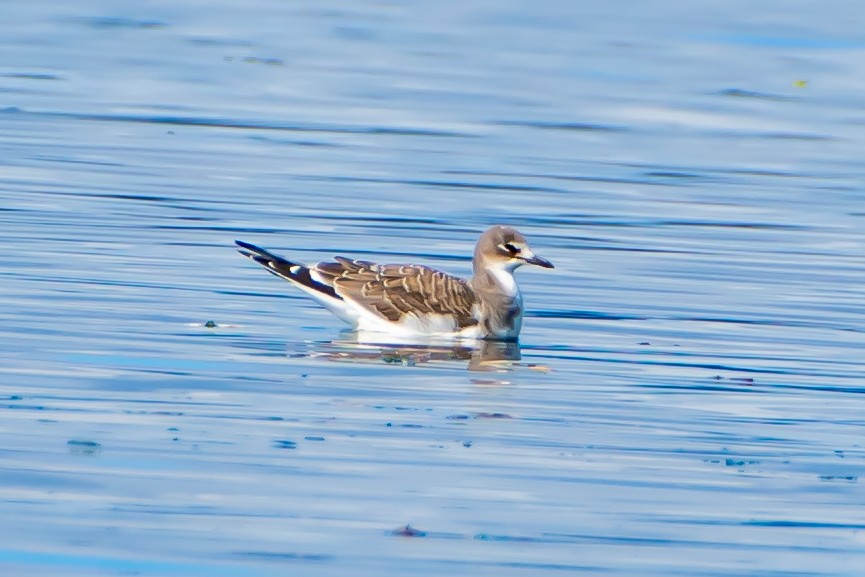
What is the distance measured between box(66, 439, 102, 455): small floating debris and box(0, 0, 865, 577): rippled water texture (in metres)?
0.05

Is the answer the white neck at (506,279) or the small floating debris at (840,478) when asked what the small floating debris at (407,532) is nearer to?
the small floating debris at (840,478)

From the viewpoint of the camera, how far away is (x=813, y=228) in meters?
18.5

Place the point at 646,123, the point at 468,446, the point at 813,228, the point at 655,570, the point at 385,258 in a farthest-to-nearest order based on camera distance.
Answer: the point at 646,123
the point at 813,228
the point at 385,258
the point at 468,446
the point at 655,570

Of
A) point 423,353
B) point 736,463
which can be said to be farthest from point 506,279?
point 736,463

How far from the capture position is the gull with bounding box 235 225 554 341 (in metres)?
13.8

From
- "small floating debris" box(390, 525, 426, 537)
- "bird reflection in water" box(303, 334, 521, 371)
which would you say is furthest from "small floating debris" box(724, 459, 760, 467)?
"bird reflection in water" box(303, 334, 521, 371)

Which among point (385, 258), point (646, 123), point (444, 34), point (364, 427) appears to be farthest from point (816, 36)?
point (364, 427)

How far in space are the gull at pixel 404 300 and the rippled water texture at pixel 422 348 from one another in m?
0.27

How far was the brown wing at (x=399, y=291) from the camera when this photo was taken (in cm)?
1380

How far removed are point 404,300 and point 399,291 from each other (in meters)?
0.07

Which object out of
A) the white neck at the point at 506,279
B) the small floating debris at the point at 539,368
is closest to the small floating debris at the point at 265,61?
the white neck at the point at 506,279

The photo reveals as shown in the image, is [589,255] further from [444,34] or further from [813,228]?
[444,34]

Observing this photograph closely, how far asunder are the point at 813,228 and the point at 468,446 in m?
8.96

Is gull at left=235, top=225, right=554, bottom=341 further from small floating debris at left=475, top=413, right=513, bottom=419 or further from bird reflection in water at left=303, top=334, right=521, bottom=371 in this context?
small floating debris at left=475, top=413, right=513, bottom=419
